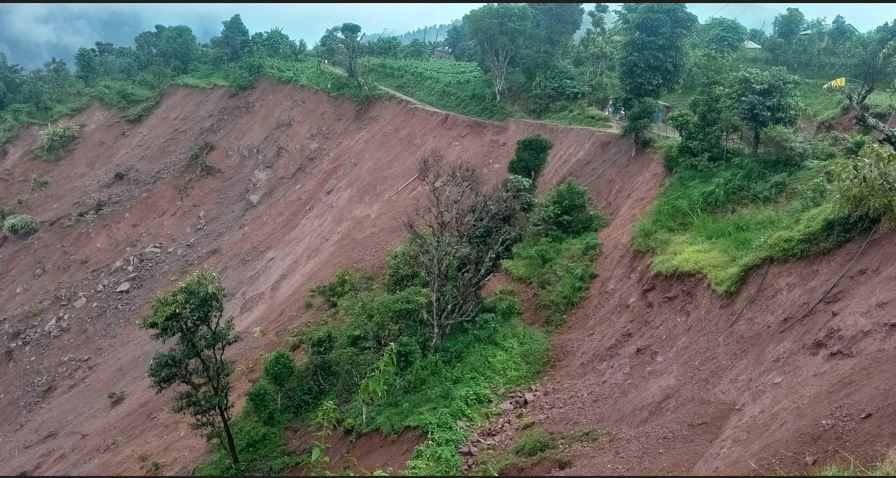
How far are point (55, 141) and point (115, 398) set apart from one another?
2485 cm

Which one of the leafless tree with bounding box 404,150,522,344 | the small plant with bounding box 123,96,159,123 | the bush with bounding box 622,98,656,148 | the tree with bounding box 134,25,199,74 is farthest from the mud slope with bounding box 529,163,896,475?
the tree with bounding box 134,25,199,74

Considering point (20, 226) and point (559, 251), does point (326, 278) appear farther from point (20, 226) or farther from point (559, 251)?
point (20, 226)

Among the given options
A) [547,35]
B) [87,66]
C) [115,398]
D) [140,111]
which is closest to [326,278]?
[115,398]

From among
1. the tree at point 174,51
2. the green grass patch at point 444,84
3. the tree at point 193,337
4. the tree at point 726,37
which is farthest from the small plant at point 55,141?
the tree at point 726,37

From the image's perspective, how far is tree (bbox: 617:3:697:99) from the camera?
20.0 m

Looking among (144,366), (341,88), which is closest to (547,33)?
(341,88)

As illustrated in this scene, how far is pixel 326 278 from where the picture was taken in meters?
21.0

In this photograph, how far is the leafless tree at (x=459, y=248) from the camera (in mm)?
13398

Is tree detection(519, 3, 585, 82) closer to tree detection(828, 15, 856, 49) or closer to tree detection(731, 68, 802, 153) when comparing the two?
tree detection(828, 15, 856, 49)

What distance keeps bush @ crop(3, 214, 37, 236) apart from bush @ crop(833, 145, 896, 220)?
32.6m

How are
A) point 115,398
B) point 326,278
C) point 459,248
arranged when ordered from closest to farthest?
1. point 459,248
2. point 115,398
3. point 326,278

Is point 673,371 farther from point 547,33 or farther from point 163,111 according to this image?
point 163,111

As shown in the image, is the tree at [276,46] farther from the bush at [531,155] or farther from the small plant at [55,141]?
the bush at [531,155]

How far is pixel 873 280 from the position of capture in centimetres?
911
